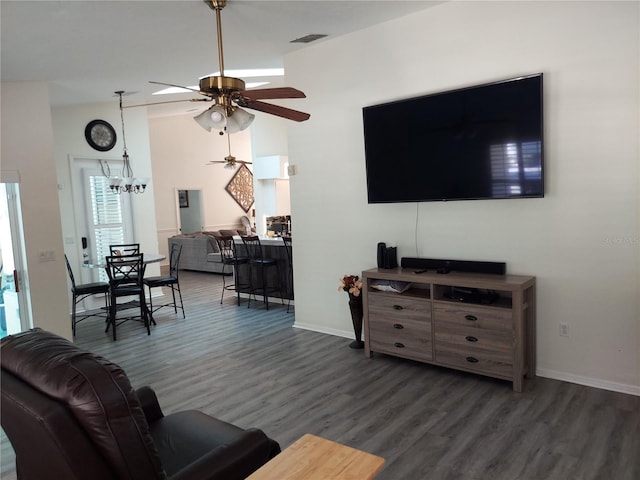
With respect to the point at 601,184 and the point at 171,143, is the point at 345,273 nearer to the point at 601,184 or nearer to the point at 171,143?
the point at 601,184

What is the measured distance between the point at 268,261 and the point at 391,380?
305 cm

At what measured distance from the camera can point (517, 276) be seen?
11.4 ft

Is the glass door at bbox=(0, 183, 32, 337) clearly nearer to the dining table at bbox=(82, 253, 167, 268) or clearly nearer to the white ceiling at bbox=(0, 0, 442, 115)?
the dining table at bbox=(82, 253, 167, 268)

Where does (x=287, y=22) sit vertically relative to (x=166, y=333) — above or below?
above

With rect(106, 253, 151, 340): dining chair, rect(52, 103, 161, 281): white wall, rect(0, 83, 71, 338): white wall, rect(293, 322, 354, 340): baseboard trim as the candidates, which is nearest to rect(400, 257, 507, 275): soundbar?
rect(293, 322, 354, 340): baseboard trim

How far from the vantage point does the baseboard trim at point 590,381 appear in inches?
123

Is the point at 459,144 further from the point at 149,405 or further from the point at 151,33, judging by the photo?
the point at 149,405

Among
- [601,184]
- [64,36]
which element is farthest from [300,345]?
[64,36]

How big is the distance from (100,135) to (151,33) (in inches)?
142

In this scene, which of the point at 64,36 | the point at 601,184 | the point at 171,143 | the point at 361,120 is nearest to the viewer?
the point at 601,184

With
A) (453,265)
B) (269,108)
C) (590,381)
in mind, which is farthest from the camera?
(453,265)

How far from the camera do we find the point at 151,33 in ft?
11.9

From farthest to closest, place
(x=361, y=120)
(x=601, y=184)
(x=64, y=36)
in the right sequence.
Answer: (x=361, y=120), (x=64, y=36), (x=601, y=184)

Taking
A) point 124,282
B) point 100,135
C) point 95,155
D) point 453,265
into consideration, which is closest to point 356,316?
point 453,265
